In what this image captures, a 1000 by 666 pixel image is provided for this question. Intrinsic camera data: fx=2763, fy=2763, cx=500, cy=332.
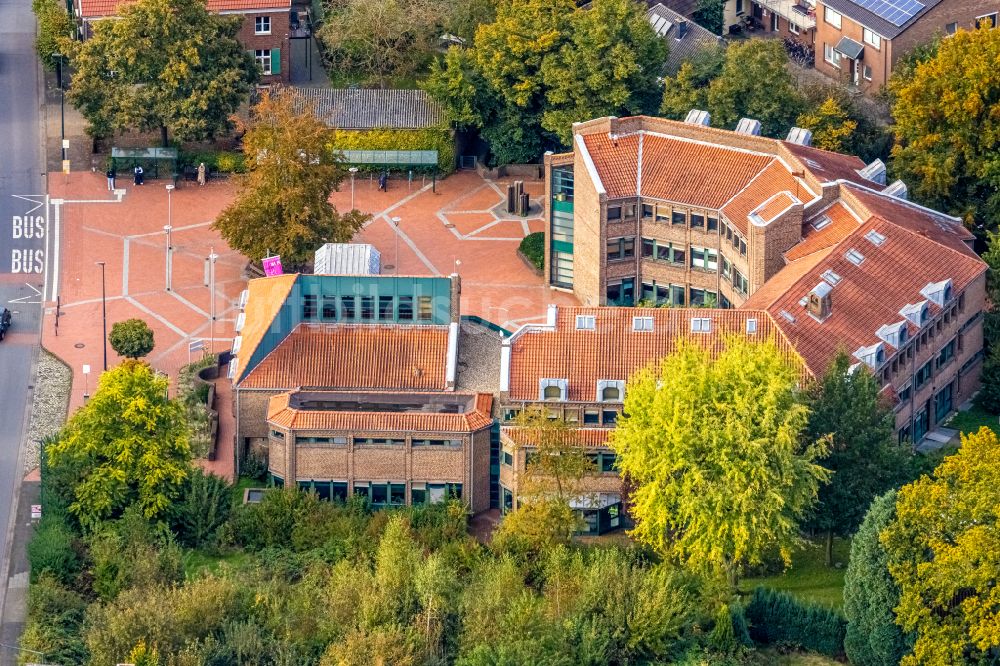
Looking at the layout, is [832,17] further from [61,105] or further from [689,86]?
[61,105]

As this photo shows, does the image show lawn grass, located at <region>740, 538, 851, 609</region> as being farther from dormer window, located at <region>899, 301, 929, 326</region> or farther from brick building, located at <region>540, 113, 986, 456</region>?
dormer window, located at <region>899, 301, 929, 326</region>

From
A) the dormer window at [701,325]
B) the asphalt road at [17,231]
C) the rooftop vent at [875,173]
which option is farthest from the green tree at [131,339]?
the rooftop vent at [875,173]

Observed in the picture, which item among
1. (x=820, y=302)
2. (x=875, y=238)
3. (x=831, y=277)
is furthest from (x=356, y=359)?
(x=875, y=238)

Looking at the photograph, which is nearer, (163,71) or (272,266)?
(272,266)

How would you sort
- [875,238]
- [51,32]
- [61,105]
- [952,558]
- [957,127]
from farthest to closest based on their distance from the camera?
[51,32], [61,105], [957,127], [875,238], [952,558]

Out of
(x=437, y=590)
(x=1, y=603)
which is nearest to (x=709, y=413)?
(x=437, y=590)

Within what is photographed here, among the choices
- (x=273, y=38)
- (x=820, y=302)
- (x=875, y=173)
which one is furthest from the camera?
(x=273, y=38)

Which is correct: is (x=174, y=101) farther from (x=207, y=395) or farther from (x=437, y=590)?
(x=437, y=590)

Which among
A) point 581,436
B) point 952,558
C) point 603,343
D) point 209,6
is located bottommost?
point 952,558
